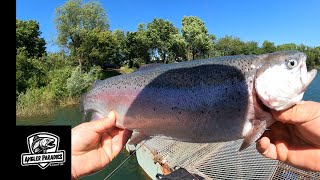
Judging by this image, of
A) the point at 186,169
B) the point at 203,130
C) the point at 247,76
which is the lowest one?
the point at 186,169

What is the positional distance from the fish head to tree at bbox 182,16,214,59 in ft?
110

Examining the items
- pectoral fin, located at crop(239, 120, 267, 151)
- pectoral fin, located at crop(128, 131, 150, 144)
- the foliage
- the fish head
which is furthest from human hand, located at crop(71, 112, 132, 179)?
the foliage

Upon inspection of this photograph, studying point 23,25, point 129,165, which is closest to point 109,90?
point 129,165

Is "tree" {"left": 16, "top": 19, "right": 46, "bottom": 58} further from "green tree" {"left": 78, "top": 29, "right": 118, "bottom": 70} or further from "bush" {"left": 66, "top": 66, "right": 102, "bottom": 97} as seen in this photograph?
"bush" {"left": 66, "top": 66, "right": 102, "bottom": 97}

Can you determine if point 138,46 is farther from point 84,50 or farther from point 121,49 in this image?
point 84,50

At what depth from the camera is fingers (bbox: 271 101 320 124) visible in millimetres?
2096

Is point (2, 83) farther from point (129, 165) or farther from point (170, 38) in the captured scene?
point (170, 38)

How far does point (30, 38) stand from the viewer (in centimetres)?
3400

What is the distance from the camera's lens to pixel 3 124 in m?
1.89

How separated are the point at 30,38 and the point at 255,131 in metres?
34.8

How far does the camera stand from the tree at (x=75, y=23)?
36.0 meters

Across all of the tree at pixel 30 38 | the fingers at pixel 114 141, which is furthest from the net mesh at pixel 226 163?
the tree at pixel 30 38

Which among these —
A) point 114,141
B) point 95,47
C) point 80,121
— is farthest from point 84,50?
point 114,141

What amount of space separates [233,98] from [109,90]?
0.88 meters
